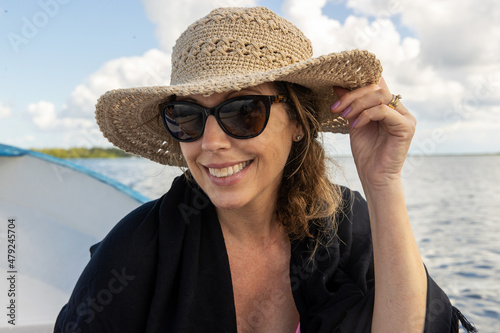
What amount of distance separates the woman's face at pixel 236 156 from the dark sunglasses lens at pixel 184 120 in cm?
4

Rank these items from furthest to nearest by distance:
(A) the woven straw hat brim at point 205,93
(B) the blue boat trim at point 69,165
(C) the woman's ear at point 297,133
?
(B) the blue boat trim at point 69,165, (C) the woman's ear at point 297,133, (A) the woven straw hat brim at point 205,93

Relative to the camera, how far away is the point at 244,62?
1.63 m

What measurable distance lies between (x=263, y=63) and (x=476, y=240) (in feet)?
28.1

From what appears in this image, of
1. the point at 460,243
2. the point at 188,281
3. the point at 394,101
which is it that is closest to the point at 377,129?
the point at 394,101

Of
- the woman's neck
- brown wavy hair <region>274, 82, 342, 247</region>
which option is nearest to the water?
brown wavy hair <region>274, 82, 342, 247</region>

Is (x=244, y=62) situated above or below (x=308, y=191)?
above

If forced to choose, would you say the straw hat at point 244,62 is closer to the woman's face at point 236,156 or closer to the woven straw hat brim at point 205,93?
the woven straw hat brim at point 205,93

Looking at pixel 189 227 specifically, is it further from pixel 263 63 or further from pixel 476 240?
pixel 476 240

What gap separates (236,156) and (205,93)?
31 cm

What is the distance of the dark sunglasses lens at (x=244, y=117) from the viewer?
160 cm

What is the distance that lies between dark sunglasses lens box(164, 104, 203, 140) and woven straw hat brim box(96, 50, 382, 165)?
3.1 inches

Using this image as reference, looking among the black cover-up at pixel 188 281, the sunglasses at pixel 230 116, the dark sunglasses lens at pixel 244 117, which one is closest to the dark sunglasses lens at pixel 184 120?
the sunglasses at pixel 230 116

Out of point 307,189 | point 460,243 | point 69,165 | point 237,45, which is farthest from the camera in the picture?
point 460,243

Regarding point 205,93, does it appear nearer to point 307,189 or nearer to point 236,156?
point 236,156
